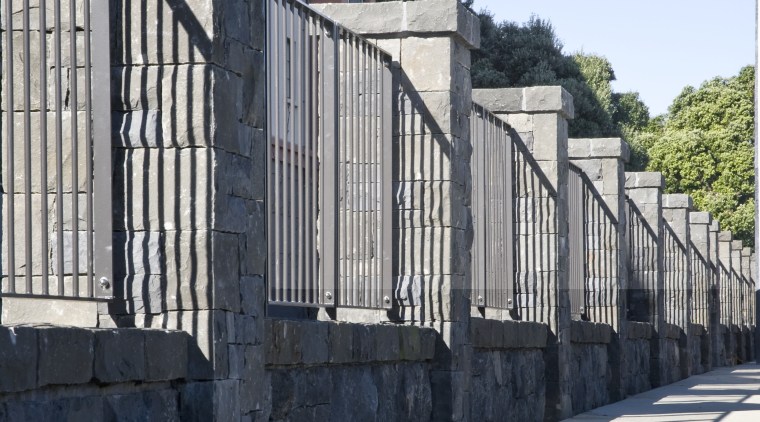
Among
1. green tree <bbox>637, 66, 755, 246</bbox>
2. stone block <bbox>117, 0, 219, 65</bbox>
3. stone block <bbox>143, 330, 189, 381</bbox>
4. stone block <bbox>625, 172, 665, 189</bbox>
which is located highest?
green tree <bbox>637, 66, 755, 246</bbox>

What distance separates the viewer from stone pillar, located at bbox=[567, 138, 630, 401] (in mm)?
16312

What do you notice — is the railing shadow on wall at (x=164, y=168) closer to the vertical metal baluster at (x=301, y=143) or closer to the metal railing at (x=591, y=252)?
the vertical metal baluster at (x=301, y=143)

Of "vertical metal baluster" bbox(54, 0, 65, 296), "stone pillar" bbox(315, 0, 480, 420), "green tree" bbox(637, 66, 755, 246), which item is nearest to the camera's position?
"vertical metal baluster" bbox(54, 0, 65, 296)

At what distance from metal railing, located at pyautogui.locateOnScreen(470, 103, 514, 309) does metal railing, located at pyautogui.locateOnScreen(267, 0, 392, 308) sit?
221cm

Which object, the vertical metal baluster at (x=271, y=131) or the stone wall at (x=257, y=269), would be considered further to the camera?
the vertical metal baluster at (x=271, y=131)

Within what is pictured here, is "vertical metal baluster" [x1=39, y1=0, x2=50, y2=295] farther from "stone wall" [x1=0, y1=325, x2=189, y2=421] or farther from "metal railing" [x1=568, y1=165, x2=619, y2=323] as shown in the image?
"metal railing" [x1=568, y1=165, x2=619, y2=323]

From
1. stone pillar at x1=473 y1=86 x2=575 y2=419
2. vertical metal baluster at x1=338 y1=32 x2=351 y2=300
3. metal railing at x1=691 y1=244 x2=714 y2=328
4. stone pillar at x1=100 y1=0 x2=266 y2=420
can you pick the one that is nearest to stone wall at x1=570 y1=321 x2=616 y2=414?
stone pillar at x1=473 y1=86 x2=575 y2=419

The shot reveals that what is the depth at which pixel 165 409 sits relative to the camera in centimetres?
539

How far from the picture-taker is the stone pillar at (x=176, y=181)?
5613mm

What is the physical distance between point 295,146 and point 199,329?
198cm

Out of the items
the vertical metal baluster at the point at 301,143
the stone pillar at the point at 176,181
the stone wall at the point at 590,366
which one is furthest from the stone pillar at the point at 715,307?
the stone pillar at the point at 176,181

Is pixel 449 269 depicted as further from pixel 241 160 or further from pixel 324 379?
pixel 241 160

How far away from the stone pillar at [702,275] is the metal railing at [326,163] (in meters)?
18.4

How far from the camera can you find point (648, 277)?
63.9ft
